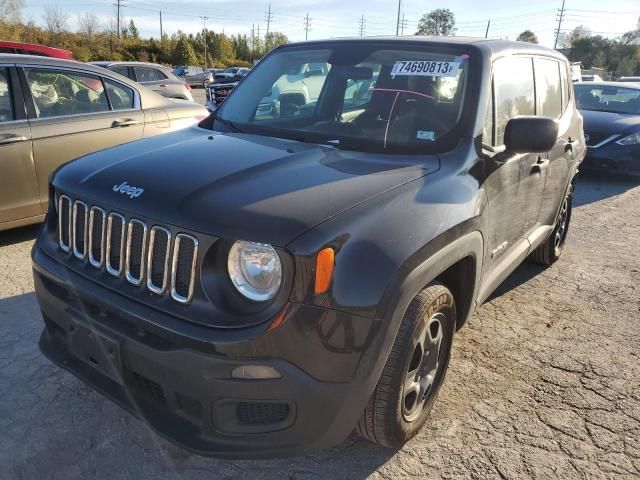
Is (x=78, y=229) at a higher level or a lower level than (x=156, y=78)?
lower

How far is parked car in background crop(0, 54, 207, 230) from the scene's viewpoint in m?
4.55

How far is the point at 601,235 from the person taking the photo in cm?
601

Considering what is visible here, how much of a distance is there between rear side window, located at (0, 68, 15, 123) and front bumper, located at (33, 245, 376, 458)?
126 inches

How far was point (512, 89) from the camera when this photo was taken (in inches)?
127

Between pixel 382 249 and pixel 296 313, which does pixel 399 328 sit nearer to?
pixel 382 249

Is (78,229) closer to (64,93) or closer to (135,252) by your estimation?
(135,252)

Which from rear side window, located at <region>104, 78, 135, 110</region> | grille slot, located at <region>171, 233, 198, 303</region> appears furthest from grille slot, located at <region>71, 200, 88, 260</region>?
rear side window, located at <region>104, 78, 135, 110</region>

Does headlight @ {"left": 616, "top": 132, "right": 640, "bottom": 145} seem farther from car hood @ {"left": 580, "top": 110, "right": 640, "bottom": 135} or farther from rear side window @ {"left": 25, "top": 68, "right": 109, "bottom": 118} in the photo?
rear side window @ {"left": 25, "top": 68, "right": 109, "bottom": 118}

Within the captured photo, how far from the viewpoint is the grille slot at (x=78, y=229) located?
2.40 m

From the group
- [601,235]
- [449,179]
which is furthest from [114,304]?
→ [601,235]

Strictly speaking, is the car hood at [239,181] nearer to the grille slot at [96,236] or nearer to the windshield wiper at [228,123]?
the grille slot at [96,236]

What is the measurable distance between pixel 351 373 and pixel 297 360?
21cm

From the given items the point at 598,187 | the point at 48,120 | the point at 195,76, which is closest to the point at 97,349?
the point at 48,120

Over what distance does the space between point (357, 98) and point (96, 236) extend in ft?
5.35
